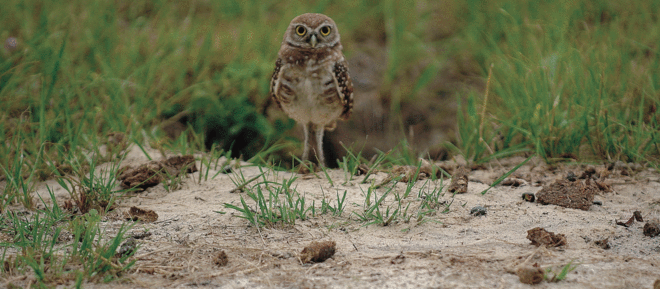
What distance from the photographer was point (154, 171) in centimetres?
296

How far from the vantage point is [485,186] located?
3.04m

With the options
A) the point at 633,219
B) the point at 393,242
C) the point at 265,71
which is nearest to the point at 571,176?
the point at 633,219

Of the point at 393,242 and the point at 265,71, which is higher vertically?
the point at 265,71

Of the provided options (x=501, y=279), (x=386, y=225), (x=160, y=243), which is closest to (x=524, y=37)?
(x=386, y=225)

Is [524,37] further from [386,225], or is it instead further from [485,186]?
[386,225]

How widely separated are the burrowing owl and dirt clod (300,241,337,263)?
174 cm

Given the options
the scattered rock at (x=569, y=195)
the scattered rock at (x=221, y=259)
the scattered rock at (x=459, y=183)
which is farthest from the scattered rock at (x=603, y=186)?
the scattered rock at (x=221, y=259)

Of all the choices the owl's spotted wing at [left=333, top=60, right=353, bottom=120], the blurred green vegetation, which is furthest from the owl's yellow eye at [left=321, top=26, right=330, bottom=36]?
the blurred green vegetation

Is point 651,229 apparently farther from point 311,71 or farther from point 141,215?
point 141,215

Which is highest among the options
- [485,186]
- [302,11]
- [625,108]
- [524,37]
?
[302,11]

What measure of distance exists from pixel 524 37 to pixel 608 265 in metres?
3.59

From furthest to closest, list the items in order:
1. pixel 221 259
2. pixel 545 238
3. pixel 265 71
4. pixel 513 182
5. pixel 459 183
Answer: pixel 265 71, pixel 513 182, pixel 459 183, pixel 545 238, pixel 221 259

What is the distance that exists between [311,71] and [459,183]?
1330 mm

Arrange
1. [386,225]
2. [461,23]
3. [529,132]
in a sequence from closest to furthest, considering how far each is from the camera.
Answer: [386,225], [529,132], [461,23]
